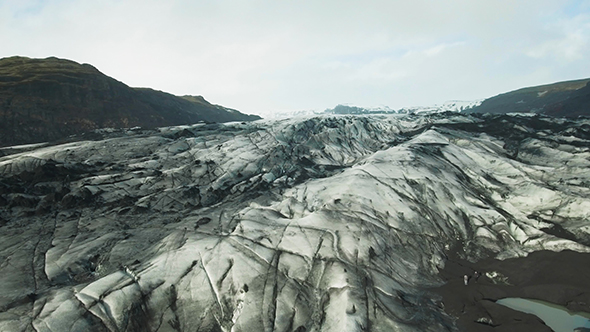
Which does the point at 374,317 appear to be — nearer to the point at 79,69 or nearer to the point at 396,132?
the point at 396,132

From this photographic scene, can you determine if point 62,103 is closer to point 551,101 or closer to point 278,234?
point 278,234

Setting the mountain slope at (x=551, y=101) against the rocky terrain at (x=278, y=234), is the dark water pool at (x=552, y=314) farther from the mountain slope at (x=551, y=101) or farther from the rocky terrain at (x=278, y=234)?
the mountain slope at (x=551, y=101)

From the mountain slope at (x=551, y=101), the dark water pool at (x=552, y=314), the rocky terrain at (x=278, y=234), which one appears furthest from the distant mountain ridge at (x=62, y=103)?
the mountain slope at (x=551, y=101)

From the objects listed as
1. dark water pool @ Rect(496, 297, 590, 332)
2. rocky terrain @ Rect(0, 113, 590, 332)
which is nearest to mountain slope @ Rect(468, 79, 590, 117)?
rocky terrain @ Rect(0, 113, 590, 332)

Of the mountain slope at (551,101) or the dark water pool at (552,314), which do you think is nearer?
the dark water pool at (552,314)

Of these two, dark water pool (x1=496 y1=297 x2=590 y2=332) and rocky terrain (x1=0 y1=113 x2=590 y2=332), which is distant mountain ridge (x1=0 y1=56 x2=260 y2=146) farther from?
dark water pool (x1=496 y1=297 x2=590 y2=332)

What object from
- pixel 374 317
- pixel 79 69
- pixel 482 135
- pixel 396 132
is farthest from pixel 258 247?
pixel 79 69

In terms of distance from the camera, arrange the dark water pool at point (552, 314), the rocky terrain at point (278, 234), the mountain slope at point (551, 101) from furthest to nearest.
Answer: the mountain slope at point (551, 101) → the dark water pool at point (552, 314) → the rocky terrain at point (278, 234)
